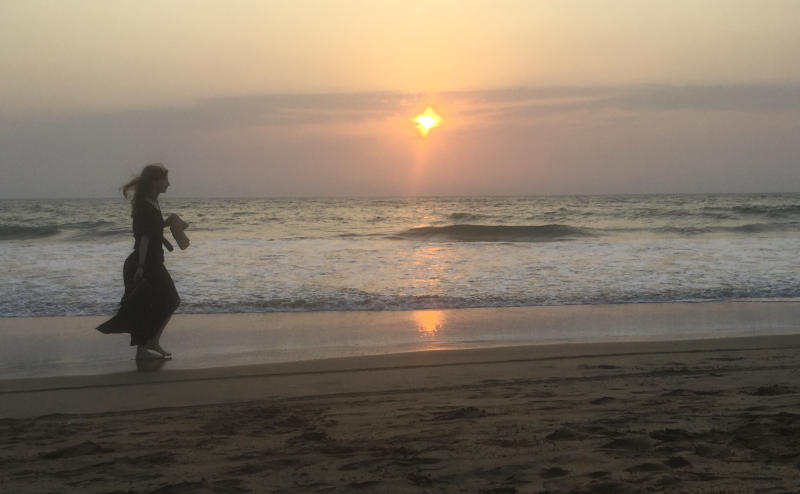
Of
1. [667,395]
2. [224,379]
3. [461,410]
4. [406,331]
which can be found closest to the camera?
[461,410]

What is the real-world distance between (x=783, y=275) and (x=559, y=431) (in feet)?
34.2

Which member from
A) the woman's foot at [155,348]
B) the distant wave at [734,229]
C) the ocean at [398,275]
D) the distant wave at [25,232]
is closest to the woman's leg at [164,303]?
the woman's foot at [155,348]

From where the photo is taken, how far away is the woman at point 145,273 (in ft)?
21.5

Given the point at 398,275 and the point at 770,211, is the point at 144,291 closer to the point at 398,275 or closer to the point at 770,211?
the point at 398,275

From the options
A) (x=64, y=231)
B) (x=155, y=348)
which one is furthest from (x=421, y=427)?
(x=64, y=231)

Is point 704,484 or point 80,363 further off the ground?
point 704,484

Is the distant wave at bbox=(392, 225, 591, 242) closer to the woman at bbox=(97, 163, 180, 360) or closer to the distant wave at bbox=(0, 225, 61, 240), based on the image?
the distant wave at bbox=(0, 225, 61, 240)

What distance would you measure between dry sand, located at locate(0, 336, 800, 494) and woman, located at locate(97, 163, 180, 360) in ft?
2.21

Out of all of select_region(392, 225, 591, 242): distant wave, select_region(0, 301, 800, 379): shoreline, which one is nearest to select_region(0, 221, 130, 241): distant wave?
select_region(392, 225, 591, 242): distant wave

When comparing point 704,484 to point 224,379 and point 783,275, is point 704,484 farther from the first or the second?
point 783,275

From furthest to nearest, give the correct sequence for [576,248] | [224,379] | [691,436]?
[576,248]
[224,379]
[691,436]

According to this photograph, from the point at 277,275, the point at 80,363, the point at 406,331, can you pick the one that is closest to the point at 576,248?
the point at 277,275

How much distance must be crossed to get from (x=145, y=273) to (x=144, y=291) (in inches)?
6.4

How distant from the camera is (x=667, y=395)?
4.84 m
